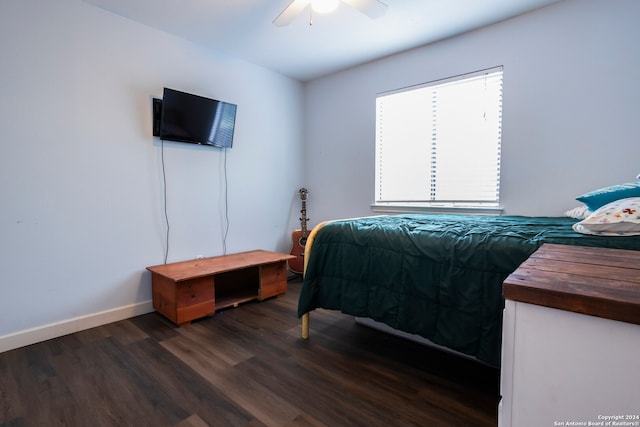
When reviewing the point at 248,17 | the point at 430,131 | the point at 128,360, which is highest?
the point at 248,17

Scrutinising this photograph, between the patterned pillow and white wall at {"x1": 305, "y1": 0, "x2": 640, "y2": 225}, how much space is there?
1.12m

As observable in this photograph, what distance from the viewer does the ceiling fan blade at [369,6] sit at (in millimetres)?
1905

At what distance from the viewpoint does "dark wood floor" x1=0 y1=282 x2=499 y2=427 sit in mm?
1366

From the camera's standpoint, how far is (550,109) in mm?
2330

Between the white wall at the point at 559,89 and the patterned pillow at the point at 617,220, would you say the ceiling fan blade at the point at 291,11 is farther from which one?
the patterned pillow at the point at 617,220

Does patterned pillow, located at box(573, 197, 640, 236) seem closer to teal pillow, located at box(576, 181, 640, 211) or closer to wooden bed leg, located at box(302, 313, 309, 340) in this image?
teal pillow, located at box(576, 181, 640, 211)

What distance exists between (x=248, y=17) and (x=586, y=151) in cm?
274

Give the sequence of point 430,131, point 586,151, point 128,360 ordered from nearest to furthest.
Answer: point 128,360 → point 586,151 → point 430,131

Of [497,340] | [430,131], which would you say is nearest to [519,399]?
[497,340]

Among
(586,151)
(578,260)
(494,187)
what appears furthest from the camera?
(494,187)

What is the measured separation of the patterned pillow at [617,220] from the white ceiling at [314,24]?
70.7 inches

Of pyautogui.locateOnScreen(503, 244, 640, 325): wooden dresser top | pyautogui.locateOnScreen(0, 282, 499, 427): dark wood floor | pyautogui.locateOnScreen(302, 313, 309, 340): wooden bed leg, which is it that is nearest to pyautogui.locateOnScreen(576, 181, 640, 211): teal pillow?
pyautogui.locateOnScreen(503, 244, 640, 325): wooden dresser top

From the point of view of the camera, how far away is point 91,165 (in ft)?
7.54

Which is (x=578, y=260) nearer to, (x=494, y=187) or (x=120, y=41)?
(x=494, y=187)
